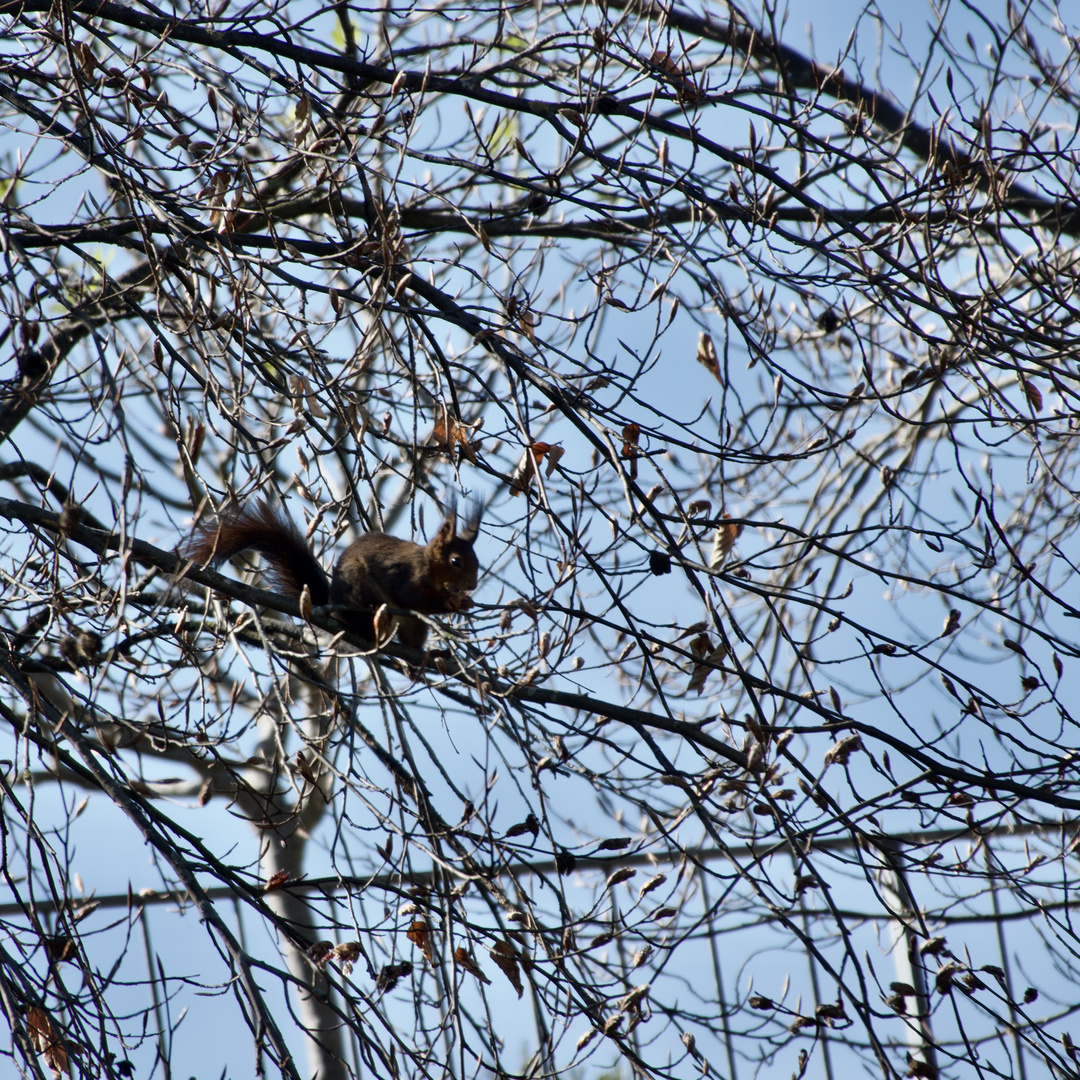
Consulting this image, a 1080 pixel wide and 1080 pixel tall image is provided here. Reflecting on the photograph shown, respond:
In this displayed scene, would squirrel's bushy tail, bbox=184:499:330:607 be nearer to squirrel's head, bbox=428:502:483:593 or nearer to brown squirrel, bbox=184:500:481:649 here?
brown squirrel, bbox=184:500:481:649

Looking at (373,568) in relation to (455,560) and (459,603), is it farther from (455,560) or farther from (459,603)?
(459,603)

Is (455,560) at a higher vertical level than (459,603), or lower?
higher

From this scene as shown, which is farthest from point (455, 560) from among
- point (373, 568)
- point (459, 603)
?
point (459, 603)

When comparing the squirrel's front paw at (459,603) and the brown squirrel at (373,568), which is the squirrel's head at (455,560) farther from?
the squirrel's front paw at (459,603)

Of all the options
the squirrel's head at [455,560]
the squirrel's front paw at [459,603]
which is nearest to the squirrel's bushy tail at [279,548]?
the squirrel's head at [455,560]

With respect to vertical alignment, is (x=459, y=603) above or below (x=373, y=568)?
below

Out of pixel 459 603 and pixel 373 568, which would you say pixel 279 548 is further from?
pixel 459 603

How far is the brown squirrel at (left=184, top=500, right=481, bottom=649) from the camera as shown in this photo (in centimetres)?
411

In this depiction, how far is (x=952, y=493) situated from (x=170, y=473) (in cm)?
378

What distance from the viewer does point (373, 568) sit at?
14.2ft

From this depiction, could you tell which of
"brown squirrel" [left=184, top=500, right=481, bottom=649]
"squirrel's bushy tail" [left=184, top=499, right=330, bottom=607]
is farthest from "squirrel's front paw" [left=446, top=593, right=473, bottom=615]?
"squirrel's bushy tail" [left=184, top=499, right=330, bottom=607]

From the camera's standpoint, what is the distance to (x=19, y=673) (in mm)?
2938

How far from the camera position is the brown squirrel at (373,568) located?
4113mm

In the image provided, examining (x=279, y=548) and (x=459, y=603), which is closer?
(x=459, y=603)
